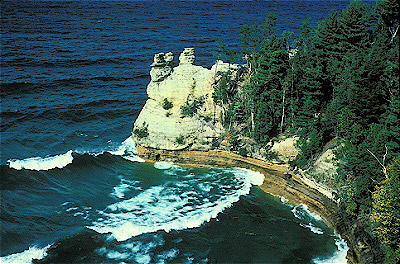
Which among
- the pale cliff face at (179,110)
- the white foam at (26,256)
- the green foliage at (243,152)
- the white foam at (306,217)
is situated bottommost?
the white foam at (26,256)

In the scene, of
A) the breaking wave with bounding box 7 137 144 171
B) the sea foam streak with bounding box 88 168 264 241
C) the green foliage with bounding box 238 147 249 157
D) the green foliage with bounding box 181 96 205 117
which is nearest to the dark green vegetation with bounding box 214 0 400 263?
the green foliage with bounding box 238 147 249 157

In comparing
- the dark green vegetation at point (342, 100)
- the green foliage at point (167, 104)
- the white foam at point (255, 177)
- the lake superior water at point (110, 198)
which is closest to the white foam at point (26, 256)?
the lake superior water at point (110, 198)

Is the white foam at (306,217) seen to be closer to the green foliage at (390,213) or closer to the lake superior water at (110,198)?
the lake superior water at (110,198)

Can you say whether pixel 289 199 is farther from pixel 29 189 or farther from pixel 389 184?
pixel 29 189

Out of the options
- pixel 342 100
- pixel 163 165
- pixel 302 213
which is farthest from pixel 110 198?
pixel 342 100

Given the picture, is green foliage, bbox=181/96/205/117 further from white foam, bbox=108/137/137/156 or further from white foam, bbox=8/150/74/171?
white foam, bbox=8/150/74/171
